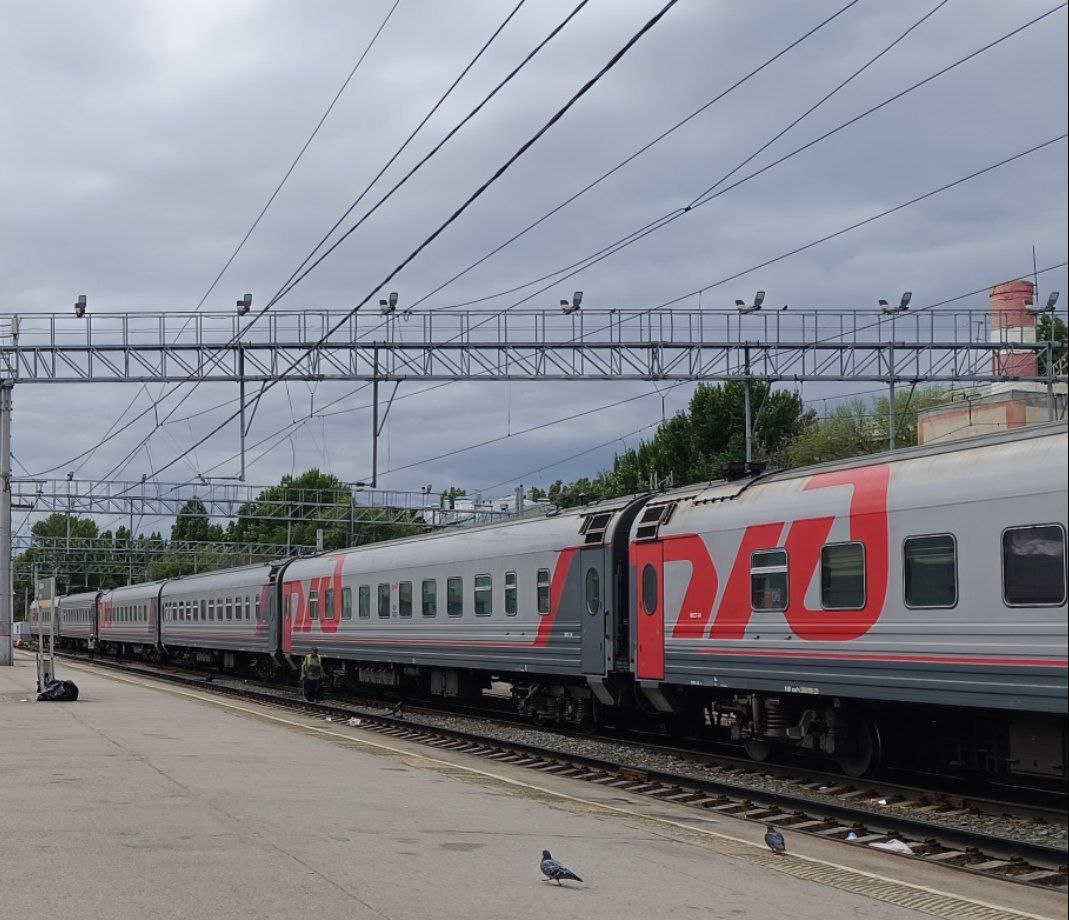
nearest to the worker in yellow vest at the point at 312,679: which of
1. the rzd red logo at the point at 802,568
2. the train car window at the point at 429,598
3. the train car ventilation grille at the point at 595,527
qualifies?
the train car window at the point at 429,598

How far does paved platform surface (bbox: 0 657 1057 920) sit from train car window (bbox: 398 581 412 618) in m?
9.42

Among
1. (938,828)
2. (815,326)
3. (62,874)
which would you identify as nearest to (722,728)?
(938,828)

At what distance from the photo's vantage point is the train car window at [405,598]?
2625 centimetres

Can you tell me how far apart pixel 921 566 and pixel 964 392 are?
1215 inches

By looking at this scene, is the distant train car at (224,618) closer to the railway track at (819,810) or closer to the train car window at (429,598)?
the train car window at (429,598)

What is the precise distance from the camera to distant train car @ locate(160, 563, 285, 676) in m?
36.8

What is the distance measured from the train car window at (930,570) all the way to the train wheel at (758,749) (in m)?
3.87

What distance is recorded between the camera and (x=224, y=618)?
41.6 meters

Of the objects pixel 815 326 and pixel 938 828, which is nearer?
pixel 938 828

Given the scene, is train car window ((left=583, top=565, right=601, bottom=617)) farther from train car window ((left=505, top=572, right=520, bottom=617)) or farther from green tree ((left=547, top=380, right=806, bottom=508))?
green tree ((left=547, top=380, right=806, bottom=508))

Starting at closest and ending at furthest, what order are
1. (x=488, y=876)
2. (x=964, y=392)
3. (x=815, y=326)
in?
(x=488, y=876)
(x=815, y=326)
(x=964, y=392)

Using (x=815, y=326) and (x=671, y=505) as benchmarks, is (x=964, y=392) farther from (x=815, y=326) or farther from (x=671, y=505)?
(x=671, y=505)

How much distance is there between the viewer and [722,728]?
2014 cm

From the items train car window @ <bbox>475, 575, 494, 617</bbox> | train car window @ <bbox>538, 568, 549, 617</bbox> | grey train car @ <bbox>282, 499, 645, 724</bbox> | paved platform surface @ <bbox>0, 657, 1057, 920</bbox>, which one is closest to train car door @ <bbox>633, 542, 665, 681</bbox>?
grey train car @ <bbox>282, 499, 645, 724</bbox>
